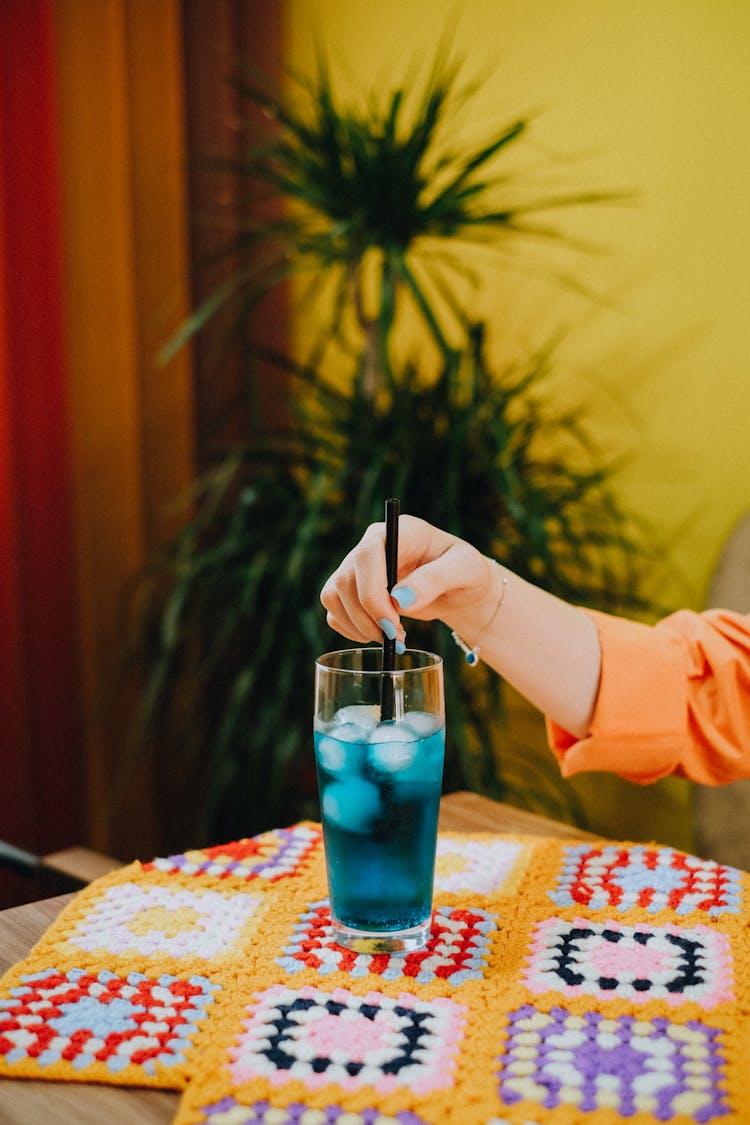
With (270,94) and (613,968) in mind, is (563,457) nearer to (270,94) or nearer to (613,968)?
(270,94)

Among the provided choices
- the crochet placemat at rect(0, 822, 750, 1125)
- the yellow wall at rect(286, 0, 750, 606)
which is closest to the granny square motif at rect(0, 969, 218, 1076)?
the crochet placemat at rect(0, 822, 750, 1125)

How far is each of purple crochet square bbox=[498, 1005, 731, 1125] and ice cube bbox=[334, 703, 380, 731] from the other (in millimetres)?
217

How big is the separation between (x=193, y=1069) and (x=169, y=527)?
1.89 metres

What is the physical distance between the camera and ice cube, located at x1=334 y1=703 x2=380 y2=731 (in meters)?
0.79

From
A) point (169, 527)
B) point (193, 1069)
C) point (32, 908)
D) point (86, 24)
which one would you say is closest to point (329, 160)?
→ point (86, 24)

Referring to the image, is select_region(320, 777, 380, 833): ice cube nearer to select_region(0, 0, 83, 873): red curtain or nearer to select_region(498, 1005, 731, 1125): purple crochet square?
select_region(498, 1005, 731, 1125): purple crochet square

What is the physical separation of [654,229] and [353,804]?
1.47m

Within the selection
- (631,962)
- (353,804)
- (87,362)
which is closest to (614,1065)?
(631,962)

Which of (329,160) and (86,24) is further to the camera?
(86,24)

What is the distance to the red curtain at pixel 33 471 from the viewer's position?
80.0 inches

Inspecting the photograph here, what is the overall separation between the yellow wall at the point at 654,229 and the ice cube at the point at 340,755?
1.28 m

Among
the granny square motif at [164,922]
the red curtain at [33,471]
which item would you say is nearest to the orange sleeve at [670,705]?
the granny square motif at [164,922]

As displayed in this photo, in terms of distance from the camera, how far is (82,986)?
72 centimetres

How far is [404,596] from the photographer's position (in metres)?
0.90
